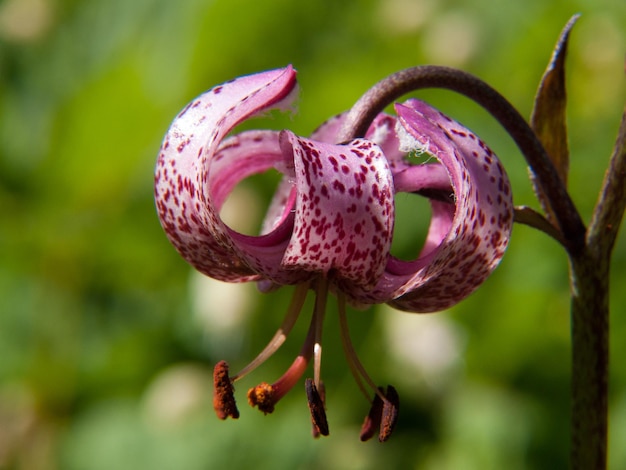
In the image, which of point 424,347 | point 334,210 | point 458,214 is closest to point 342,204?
point 334,210

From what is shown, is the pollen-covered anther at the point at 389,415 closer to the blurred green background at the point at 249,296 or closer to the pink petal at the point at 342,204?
the pink petal at the point at 342,204

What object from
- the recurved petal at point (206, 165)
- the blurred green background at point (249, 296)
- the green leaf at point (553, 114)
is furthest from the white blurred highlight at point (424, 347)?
the recurved petal at point (206, 165)

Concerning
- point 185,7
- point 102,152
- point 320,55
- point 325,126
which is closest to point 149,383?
point 102,152

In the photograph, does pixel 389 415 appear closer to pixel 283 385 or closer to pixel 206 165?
pixel 283 385

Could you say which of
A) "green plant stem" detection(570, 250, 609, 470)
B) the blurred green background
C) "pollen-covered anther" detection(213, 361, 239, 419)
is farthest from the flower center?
the blurred green background

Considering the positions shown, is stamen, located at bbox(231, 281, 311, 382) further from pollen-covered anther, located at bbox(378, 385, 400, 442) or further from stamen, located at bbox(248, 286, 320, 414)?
pollen-covered anther, located at bbox(378, 385, 400, 442)

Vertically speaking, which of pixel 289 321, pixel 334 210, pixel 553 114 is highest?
pixel 553 114

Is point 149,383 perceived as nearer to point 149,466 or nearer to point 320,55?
point 149,466
